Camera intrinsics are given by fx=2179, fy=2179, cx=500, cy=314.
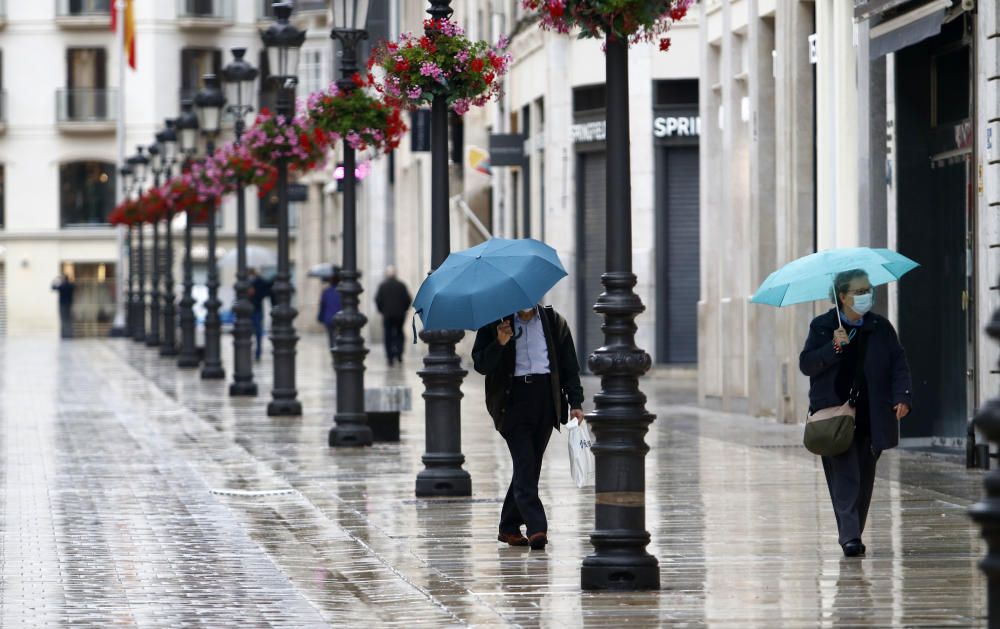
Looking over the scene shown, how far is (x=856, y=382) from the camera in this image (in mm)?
11797

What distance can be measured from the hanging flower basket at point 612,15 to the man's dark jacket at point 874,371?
2149mm

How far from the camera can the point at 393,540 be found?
511 inches

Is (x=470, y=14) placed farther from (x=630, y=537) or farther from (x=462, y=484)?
(x=630, y=537)

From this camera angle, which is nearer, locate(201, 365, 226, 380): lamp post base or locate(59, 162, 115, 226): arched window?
locate(201, 365, 226, 380): lamp post base

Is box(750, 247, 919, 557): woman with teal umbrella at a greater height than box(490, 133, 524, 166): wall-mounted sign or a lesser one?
lesser

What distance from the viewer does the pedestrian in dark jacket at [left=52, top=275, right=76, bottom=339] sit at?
2714 inches

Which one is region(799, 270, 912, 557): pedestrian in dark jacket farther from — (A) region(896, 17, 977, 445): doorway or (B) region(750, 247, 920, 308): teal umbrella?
(A) region(896, 17, 977, 445): doorway

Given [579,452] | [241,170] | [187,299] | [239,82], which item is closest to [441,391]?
[579,452]

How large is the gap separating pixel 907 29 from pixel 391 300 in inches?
937

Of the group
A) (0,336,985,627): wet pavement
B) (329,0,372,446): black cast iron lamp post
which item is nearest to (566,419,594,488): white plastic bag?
(0,336,985,627): wet pavement

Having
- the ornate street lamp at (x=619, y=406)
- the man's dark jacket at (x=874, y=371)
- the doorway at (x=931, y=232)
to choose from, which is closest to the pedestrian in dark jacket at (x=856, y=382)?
the man's dark jacket at (x=874, y=371)

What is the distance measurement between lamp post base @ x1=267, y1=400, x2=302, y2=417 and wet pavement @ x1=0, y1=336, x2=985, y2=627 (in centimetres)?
255

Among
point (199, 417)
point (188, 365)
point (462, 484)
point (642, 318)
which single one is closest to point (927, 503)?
point (462, 484)

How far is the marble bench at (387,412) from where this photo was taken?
21.4m
